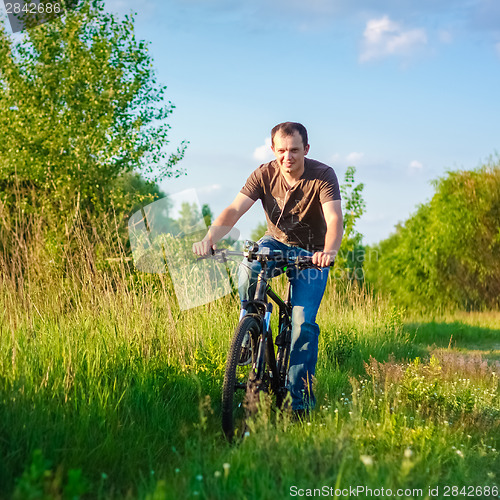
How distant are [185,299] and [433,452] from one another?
335 cm

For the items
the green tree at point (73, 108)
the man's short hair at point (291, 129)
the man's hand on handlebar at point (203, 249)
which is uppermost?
the green tree at point (73, 108)

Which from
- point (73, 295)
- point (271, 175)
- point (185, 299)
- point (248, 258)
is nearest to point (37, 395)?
point (248, 258)

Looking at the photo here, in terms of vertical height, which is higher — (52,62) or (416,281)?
(52,62)

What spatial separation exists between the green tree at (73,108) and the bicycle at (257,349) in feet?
44.6

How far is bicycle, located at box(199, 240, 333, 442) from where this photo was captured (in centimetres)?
353

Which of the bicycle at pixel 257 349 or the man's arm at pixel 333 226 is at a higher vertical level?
the man's arm at pixel 333 226

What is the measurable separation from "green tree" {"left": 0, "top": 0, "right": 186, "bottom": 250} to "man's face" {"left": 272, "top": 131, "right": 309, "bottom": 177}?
1335 centimetres

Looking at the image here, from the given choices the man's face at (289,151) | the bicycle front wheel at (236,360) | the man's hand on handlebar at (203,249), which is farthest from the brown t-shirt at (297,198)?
the bicycle front wheel at (236,360)

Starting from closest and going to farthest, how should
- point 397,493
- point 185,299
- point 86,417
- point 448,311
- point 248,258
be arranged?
point 397,493
point 86,417
point 248,258
point 185,299
point 448,311

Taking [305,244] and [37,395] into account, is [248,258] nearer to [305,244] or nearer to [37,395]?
[305,244]

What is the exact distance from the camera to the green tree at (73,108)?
690 inches

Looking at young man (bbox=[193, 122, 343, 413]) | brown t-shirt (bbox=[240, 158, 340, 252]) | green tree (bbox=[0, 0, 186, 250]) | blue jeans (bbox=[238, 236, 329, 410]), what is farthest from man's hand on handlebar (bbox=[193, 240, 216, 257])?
green tree (bbox=[0, 0, 186, 250])

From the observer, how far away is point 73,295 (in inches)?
212

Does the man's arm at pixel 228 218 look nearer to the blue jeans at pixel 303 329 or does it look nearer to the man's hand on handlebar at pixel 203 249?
the man's hand on handlebar at pixel 203 249
